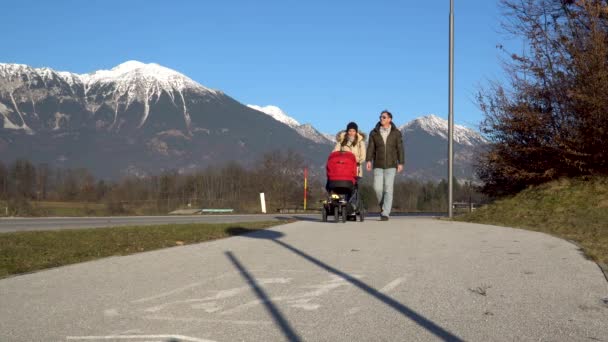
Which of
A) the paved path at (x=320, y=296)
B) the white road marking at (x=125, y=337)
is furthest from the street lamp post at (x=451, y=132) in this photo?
the white road marking at (x=125, y=337)

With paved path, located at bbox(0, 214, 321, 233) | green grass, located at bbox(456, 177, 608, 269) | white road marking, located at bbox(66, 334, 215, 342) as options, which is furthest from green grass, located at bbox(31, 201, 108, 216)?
white road marking, located at bbox(66, 334, 215, 342)

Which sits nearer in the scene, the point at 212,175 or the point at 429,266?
the point at 429,266

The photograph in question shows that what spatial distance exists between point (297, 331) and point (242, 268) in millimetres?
2951

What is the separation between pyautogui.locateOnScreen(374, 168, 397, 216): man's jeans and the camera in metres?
14.9

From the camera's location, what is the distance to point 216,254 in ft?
29.0

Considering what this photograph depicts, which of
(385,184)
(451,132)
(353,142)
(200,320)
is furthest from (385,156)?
(200,320)

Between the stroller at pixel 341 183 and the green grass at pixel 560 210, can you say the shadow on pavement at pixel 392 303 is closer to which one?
the green grass at pixel 560 210

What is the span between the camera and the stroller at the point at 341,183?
14.2 m

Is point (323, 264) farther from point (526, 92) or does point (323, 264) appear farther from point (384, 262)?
point (526, 92)

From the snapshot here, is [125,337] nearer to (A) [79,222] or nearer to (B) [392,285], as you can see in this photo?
(B) [392,285]

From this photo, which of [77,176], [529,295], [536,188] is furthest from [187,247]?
[77,176]

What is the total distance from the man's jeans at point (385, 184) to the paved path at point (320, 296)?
5.66 metres

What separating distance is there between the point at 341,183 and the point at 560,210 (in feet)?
14.2

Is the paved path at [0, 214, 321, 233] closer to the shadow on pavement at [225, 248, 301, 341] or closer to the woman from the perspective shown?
the woman
